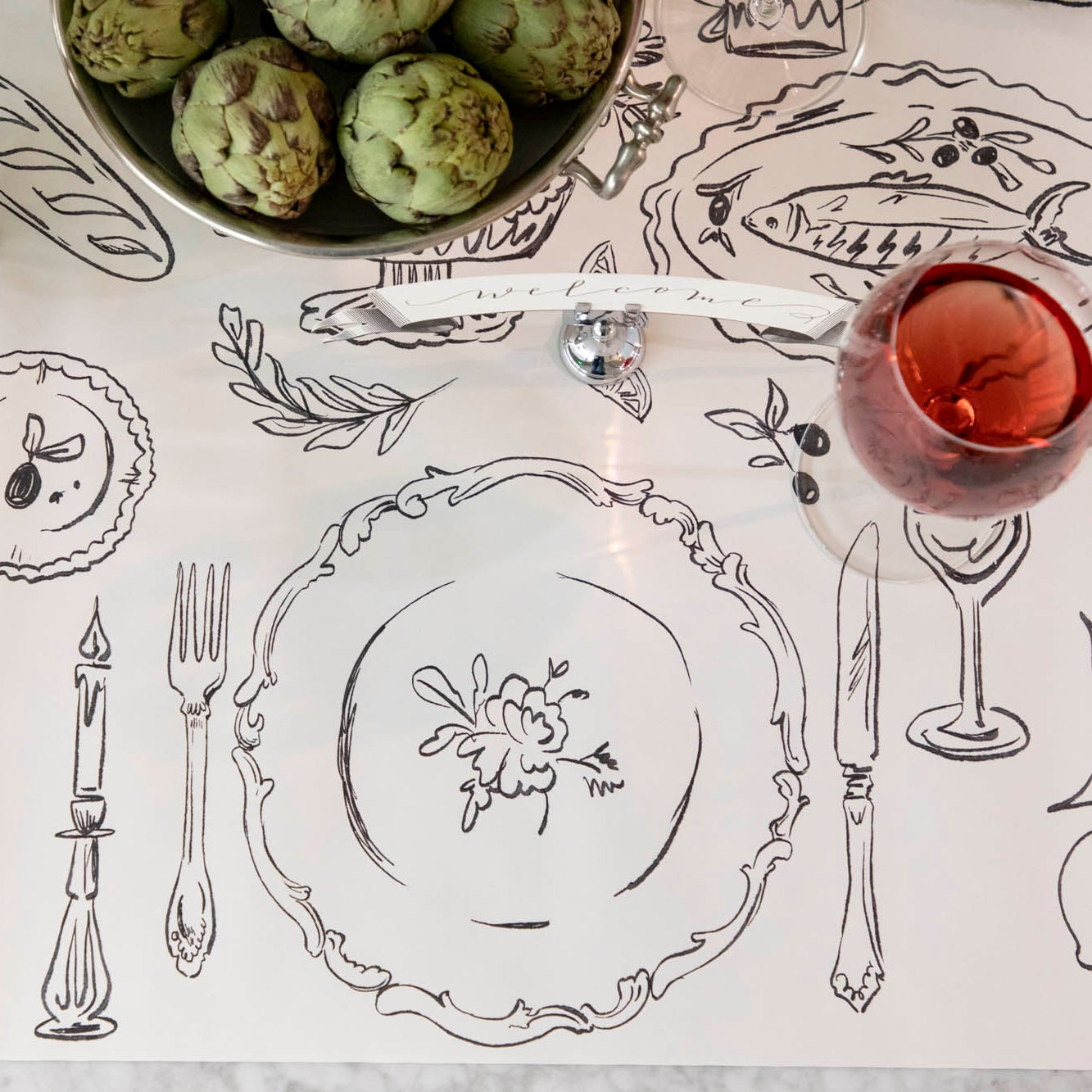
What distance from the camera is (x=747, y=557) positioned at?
60cm

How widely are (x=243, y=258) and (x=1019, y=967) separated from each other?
24.8 inches

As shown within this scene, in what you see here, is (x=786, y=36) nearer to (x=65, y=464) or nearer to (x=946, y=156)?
(x=946, y=156)

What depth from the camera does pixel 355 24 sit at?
0.43m

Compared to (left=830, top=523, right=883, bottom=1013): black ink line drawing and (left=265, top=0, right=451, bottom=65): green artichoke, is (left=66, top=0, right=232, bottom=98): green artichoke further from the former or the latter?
(left=830, top=523, right=883, bottom=1013): black ink line drawing

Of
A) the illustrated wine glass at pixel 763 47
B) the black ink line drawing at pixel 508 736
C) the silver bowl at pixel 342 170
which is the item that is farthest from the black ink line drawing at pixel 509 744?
the illustrated wine glass at pixel 763 47

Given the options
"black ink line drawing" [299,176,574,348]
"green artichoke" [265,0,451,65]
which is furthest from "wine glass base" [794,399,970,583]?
"green artichoke" [265,0,451,65]

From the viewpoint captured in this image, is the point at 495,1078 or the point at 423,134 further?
the point at 495,1078

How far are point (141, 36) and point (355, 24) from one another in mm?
94

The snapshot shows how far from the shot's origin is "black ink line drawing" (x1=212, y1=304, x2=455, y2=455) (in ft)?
1.98

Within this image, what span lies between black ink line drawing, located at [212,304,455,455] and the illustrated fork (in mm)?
98

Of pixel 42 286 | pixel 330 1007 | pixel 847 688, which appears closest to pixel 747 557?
pixel 847 688

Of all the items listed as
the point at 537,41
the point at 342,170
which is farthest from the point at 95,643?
the point at 537,41

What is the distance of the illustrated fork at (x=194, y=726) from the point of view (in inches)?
22.2

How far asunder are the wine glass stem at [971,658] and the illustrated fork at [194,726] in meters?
0.44
